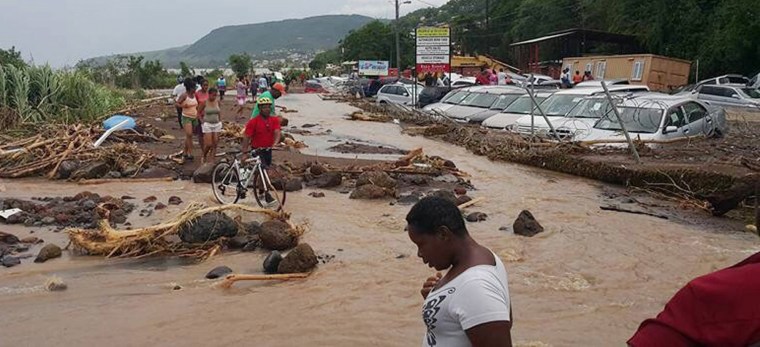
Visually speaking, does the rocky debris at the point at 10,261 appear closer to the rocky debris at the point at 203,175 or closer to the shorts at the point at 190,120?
the rocky debris at the point at 203,175

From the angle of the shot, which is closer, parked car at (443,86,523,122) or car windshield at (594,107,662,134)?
car windshield at (594,107,662,134)

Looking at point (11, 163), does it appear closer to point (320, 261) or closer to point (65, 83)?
point (65, 83)

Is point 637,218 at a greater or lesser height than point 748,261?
lesser

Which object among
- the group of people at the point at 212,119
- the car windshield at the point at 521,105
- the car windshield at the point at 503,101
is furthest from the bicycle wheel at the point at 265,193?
the car windshield at the point at 503,101

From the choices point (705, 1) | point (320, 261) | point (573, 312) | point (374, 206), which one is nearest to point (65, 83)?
point (374, 206)

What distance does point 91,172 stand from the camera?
1295cm

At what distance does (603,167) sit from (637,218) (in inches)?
114

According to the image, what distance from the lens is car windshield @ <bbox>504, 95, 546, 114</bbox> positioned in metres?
19.5

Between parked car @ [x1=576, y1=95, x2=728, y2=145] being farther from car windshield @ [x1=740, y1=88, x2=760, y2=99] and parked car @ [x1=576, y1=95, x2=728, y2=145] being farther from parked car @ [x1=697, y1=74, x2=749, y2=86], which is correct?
parked car @ [x1=697, y1=74, x2=749, y2=86]

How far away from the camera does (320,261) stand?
795 centimetres

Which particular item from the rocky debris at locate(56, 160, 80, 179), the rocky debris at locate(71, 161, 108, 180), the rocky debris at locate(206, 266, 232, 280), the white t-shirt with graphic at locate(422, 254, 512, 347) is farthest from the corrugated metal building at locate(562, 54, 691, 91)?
the white t-shirt with graphic at locate(422, 254, 512, 347)

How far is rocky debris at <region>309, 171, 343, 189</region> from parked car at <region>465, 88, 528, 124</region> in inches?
374

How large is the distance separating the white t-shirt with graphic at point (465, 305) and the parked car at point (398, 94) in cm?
2735

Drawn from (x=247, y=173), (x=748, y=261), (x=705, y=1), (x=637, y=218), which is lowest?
(x=637, y=218)
